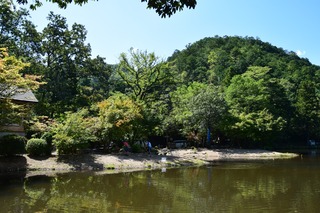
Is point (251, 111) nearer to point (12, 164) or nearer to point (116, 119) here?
point (116, 119)

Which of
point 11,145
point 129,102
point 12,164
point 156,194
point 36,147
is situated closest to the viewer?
point 156,194

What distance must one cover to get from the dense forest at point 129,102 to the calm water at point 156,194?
20.0 feet

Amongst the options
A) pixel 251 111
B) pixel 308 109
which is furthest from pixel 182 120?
pixel 308 109

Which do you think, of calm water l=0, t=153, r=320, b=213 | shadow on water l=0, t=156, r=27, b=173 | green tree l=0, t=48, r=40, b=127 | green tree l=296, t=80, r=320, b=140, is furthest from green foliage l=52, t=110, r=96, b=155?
green tree l=296, t=80, r=320, b=140

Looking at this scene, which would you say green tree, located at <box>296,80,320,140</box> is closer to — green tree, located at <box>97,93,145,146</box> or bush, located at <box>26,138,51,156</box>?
green tree, located at <box>97,93,145,146</box>

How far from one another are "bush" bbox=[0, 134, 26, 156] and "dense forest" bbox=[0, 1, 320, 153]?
1.63 meters

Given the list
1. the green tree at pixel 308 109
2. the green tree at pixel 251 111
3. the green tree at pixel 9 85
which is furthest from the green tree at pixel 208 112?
the green tree at pixel 308 109

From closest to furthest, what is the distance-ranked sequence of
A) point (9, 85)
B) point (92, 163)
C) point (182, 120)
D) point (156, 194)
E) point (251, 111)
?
point (156, 194) < point (9, 85) < point (92, 163) < point (182, 120) < point (251, 111)

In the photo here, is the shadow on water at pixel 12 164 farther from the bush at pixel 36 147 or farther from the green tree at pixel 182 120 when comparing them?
the green tree at pixel 182 120

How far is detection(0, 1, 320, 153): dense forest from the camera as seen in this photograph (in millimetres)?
24359

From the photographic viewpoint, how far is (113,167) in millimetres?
21562

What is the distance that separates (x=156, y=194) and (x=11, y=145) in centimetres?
1134

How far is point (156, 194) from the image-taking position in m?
12.5

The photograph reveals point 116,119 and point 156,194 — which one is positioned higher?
point 116,119
